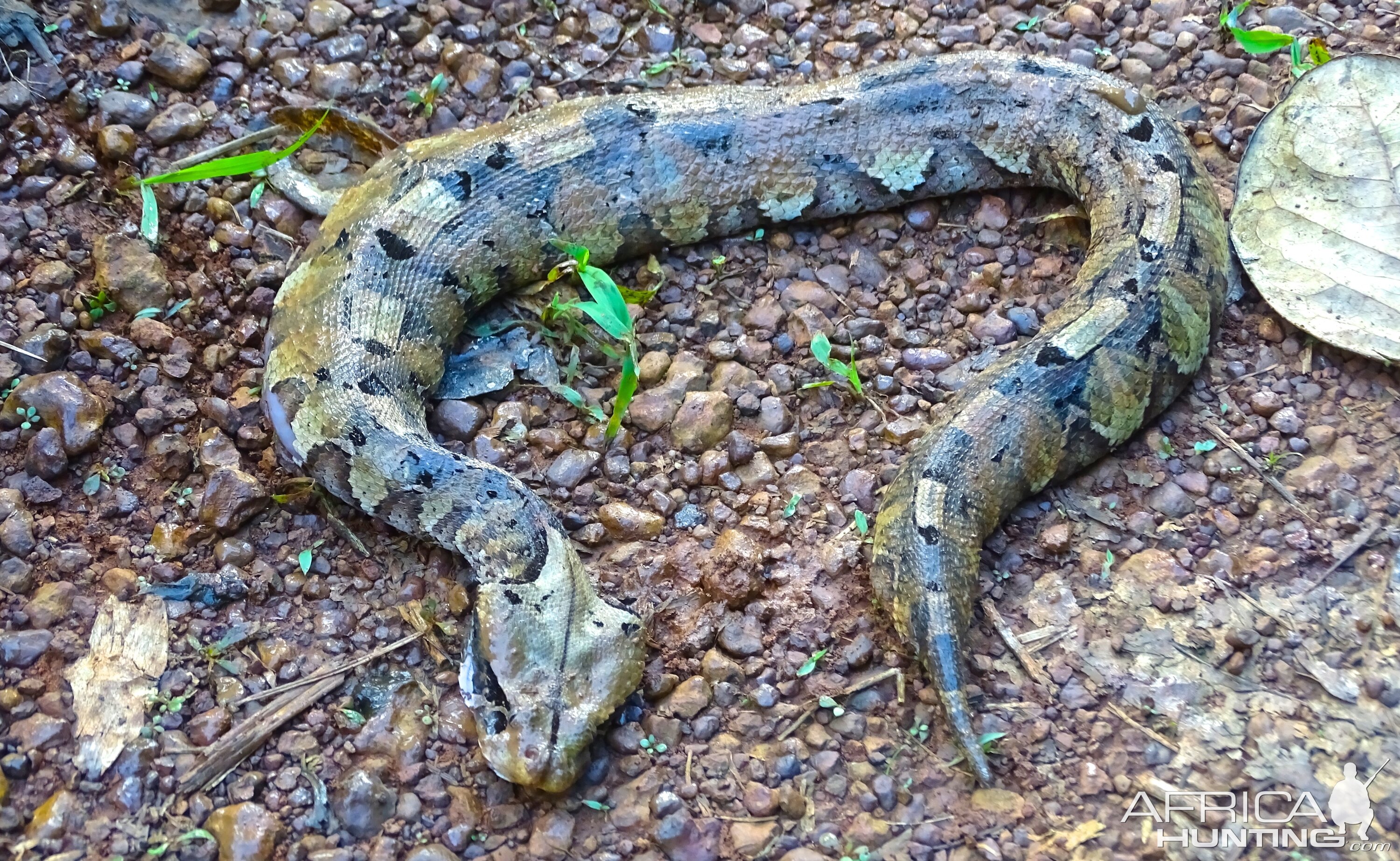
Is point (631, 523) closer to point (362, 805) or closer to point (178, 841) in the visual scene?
point (362, 805)

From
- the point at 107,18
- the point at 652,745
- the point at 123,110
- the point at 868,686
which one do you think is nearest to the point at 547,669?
the point at 652,745

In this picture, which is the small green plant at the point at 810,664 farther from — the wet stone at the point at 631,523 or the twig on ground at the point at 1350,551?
the twig on ground at the point at 1350,551

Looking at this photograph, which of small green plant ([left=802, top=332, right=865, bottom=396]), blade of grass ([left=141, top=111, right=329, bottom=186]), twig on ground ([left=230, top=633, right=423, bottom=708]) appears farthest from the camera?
blade of grass ([left=141, top=111, right=329, bottom=186])

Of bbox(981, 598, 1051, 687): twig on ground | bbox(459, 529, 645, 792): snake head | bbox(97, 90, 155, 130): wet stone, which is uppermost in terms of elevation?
bbox(97, 90, 155, 130): wet stone

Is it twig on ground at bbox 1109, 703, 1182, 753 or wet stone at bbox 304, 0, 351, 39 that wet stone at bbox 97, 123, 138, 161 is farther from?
twig on ground at bbox 1109, 703, 1182, 753

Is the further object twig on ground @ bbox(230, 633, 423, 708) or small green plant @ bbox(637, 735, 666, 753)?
twig on ground @ bbox(230, 633, 423, 708)

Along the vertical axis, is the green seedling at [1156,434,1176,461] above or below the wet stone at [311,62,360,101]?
below

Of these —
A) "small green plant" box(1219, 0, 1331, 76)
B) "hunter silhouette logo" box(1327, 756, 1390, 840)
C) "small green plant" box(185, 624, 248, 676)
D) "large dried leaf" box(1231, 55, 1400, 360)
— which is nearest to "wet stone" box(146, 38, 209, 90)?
"small green plant" box(185, 624, 248, 676)
